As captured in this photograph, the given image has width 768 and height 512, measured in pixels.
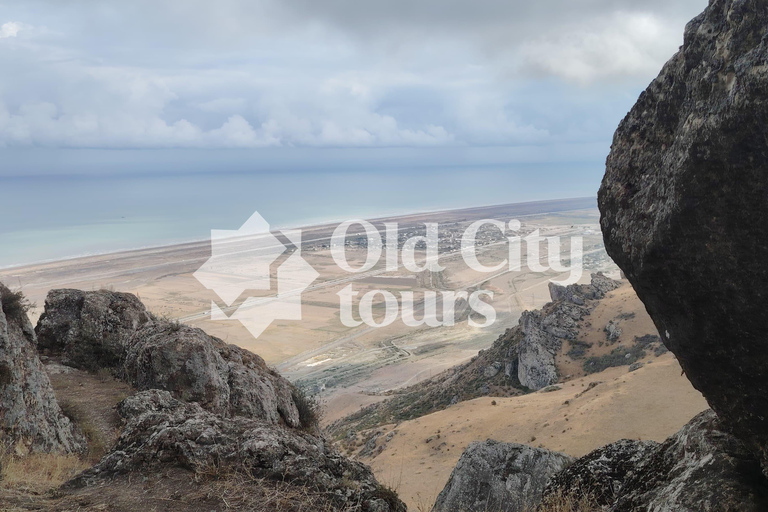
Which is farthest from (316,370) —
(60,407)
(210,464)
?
(210,464)

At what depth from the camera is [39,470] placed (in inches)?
241

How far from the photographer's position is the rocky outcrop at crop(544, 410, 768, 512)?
3.78 m

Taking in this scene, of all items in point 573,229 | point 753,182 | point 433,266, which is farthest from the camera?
point 573,229

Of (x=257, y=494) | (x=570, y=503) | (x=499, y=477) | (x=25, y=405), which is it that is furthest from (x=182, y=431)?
(x=499, y=477)

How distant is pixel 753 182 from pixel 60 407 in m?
10.1

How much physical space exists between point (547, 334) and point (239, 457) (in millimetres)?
28316

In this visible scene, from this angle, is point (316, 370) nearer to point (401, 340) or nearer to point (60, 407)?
point (401, 340)

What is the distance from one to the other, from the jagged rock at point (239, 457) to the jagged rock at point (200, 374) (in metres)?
3.41

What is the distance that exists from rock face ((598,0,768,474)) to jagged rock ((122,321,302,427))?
25.6 ft

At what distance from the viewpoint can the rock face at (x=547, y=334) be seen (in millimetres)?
29034

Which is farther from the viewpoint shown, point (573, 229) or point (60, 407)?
point (573, 229)

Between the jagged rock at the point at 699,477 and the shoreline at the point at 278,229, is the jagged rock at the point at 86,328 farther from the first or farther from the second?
the shoreline at the point at 278,229

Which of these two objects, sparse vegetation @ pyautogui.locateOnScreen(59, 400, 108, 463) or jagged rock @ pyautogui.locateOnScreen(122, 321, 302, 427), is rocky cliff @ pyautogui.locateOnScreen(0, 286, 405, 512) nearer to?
jagged rock @ pyautogui.locateOnScreen(122, 321, 302, 427)

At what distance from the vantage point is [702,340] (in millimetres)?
3844
